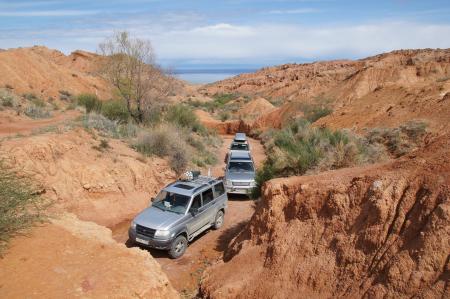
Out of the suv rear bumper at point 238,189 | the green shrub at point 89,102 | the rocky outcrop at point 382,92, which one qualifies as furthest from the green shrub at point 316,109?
the suv rear bumper at point 238,189

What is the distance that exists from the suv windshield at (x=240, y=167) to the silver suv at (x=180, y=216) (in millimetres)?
3839

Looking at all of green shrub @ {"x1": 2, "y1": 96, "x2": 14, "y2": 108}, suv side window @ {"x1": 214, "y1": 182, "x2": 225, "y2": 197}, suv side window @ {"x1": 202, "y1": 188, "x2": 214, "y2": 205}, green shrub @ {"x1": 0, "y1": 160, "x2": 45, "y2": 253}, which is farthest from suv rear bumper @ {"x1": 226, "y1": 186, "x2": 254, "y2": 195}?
green shrub @ {"x1": 2, "y1": 96, "x2": 14, "y2": 108}

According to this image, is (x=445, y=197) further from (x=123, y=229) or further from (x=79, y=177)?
(x=79, y=177)

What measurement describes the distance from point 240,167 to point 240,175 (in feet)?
2.56

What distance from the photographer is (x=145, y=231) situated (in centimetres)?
998

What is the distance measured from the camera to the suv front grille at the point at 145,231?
32.3ft

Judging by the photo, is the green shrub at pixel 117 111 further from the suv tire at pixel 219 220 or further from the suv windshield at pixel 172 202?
the suv windshield at pixel 172 202

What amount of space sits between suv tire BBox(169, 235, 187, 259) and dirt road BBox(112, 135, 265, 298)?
0.15 m

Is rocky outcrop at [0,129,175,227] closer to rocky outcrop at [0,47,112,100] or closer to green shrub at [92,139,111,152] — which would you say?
green shrub at [92,139,111,152]

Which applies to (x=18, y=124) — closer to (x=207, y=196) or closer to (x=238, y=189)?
(x=238, y=189)

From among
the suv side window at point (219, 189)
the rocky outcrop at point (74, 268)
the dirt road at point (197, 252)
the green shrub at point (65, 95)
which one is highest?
the rocky outcrop at point (74, 268)

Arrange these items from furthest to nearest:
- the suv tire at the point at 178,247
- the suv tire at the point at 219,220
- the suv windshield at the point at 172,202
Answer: the suv tire at the point at 219,220
the suv windshield at the point at 172,202
the suv tire at the point at 178,247

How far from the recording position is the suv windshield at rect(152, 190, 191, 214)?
10.7 m

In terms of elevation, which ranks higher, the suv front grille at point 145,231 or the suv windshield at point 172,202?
the suv windshield at point 172,202
